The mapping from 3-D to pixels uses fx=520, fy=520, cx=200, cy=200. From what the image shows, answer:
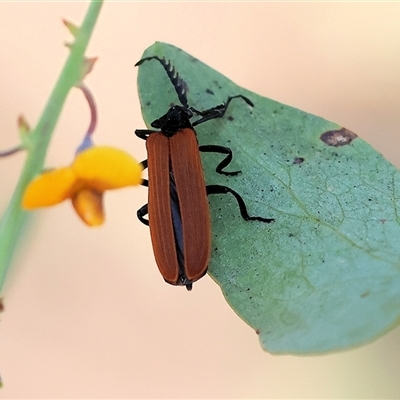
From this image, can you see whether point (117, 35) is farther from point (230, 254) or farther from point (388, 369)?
point (388, 369)

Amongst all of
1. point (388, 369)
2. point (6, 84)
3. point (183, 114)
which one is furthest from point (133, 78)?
point (388, 369)

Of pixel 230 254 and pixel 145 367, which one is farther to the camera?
pixel 145 367

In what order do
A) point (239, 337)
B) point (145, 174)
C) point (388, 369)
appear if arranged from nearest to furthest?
1. point (145, 174)
2. point (388, 369)
3. point (239, 337)

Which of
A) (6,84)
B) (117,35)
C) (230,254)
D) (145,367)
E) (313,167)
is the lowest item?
(145,367)

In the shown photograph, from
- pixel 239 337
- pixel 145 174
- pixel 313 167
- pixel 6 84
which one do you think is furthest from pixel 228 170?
pixel 6 84

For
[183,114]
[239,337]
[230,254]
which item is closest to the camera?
[230,254]

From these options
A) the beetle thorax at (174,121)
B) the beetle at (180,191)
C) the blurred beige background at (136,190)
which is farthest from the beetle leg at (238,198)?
the blurred beige background at (136,190)

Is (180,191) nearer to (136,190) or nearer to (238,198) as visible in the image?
(238,198)

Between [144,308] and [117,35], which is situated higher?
[117,35]
